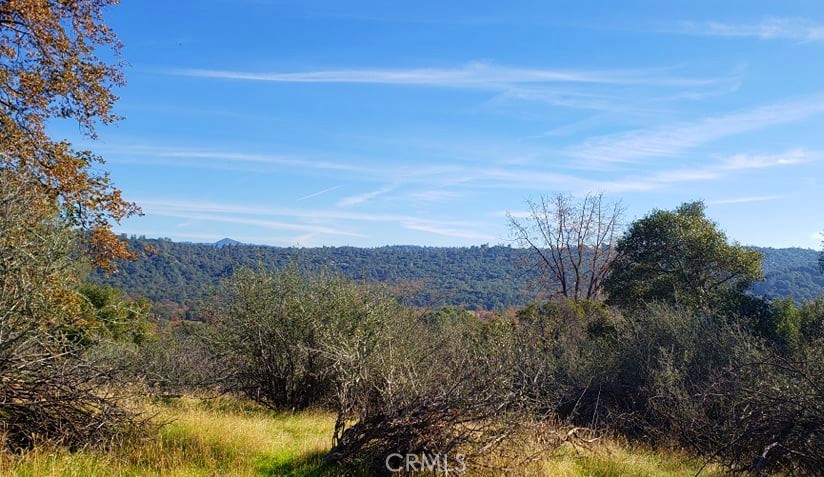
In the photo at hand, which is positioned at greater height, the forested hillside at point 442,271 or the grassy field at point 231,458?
the forested hillside at point 442,271

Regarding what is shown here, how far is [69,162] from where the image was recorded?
9.42 m

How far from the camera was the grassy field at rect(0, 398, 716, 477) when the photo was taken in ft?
18.2

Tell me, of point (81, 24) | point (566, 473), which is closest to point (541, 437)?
point (566, 473)

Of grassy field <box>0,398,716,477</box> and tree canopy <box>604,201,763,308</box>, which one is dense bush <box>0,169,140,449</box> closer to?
grassy field <box>0,398,716,477</box>

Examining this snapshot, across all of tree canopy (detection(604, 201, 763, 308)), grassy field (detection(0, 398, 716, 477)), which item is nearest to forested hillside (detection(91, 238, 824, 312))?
tree canopy (detection(604, 201, 763, 308))

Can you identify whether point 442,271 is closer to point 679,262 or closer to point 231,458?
point 679,262

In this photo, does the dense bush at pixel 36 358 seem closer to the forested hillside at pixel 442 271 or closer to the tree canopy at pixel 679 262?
the tree canopy at pixel 679 262

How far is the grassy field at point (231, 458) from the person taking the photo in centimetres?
554

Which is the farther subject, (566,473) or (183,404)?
(183,404)

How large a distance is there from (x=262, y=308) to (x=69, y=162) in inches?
178

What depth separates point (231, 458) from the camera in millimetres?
6328

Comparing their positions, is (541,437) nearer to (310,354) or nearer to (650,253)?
(310,354)

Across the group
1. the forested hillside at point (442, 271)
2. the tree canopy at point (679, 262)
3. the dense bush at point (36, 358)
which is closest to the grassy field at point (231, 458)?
the dense bush at point (36, 358)

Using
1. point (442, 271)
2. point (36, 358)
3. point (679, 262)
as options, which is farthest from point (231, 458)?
point (442, 271)
